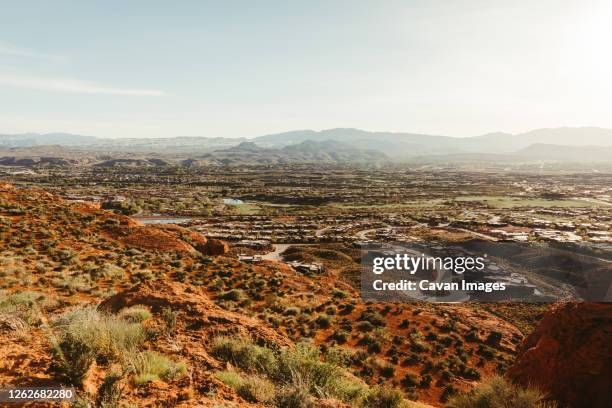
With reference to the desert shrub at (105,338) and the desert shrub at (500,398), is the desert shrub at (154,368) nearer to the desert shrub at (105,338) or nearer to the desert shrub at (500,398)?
the desert shrub at (105,338)

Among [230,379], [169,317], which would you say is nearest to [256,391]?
[230,379]

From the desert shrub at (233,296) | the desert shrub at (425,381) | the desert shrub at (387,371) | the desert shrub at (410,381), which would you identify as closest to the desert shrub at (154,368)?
the desert shrub at (387,371)

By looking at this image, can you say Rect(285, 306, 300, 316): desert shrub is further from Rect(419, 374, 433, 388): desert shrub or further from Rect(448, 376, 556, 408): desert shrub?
Rect(448, 376, 556, 408): desert shrub

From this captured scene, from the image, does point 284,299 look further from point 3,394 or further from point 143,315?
point 3,394

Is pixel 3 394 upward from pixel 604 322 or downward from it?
upward

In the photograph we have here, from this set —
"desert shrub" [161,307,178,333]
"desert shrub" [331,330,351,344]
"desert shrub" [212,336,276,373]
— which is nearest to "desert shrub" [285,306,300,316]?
"desert shrub" [331,330,351,344]

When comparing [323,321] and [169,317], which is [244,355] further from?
[323,321]

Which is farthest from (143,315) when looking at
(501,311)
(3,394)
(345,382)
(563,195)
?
(563,195)
